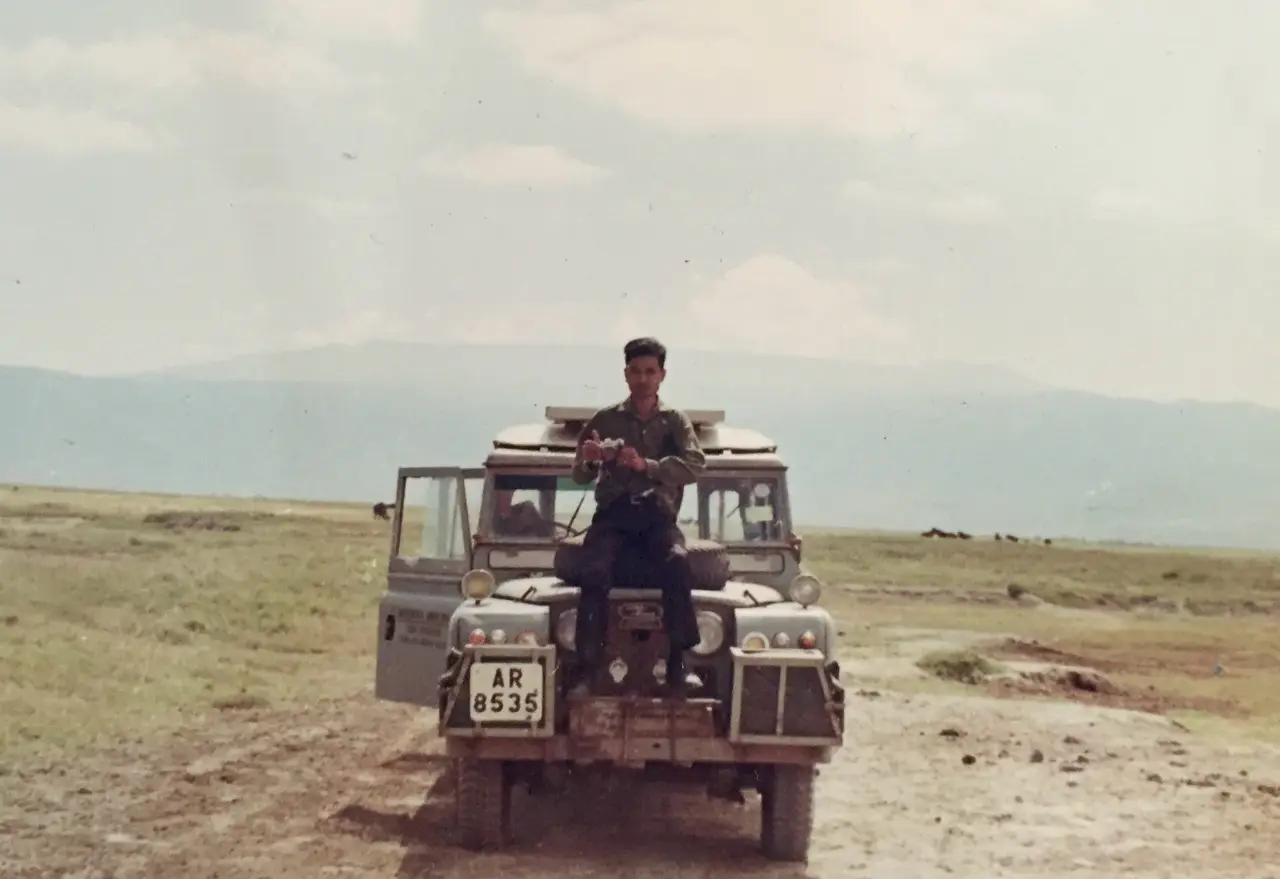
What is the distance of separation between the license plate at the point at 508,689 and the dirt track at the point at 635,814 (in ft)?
2.91

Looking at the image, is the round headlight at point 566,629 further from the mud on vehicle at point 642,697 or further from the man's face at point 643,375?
the man's face at point 643,375

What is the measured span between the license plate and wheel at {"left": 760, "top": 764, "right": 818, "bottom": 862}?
1524 millimetres

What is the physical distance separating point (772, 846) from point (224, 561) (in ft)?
95.3

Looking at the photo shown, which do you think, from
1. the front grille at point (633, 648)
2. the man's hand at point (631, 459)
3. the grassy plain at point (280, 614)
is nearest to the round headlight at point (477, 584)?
the front grille at point (633, 648)

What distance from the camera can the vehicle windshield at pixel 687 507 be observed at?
11.0 m

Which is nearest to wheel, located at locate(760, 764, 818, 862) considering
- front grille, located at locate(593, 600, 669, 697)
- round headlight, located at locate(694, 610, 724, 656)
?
round headlight, located at locate(694, 610, 724, 656)

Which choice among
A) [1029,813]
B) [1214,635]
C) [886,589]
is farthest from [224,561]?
[1029,813]

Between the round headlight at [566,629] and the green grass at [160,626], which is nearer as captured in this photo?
the round headlight at [566,629]

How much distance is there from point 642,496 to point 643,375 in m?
0.76

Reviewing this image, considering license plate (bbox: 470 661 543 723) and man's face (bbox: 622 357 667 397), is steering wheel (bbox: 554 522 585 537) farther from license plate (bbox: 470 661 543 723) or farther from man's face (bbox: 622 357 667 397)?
license plate (bbox: 470 661 543 723)

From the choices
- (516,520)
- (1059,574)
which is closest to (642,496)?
(516,520)

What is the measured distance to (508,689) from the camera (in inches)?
345

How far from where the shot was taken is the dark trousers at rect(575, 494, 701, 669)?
29.1ft

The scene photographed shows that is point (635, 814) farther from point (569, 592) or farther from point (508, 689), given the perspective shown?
point (508, 689)
